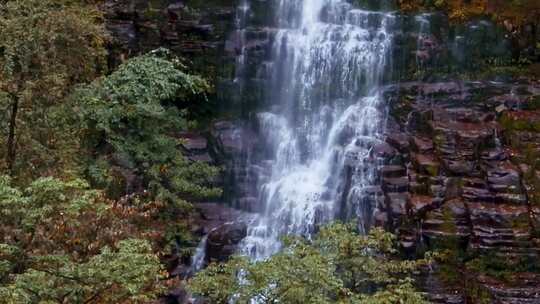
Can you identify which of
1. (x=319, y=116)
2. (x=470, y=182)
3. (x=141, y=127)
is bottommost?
(x=470, y=182)

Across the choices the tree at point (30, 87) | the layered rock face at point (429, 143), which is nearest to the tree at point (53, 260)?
the tree at point (30, 87)

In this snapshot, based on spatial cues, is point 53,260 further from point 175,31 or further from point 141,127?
point 175,31

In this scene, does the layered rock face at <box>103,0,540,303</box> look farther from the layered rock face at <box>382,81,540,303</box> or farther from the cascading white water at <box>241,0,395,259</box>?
the cascading white water at <box>241,0,395,259</box>

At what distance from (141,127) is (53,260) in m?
6.86

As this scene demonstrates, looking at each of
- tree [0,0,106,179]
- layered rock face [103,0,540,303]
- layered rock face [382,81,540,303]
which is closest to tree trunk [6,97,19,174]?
tree [0,0,106,179]

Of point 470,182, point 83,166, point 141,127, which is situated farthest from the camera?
point 141,127

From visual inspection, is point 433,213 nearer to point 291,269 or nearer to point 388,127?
point 388,127

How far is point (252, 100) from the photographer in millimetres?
21766

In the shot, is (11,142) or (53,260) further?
(11,142)

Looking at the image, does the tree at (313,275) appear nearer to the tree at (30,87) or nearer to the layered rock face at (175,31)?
the tree at (30,87)

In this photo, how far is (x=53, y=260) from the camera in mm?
10516

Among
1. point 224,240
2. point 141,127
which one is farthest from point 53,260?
point 224,240

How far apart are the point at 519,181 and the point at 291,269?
8.23 metres

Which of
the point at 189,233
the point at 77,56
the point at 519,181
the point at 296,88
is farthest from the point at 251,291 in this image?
the point at 296,88
